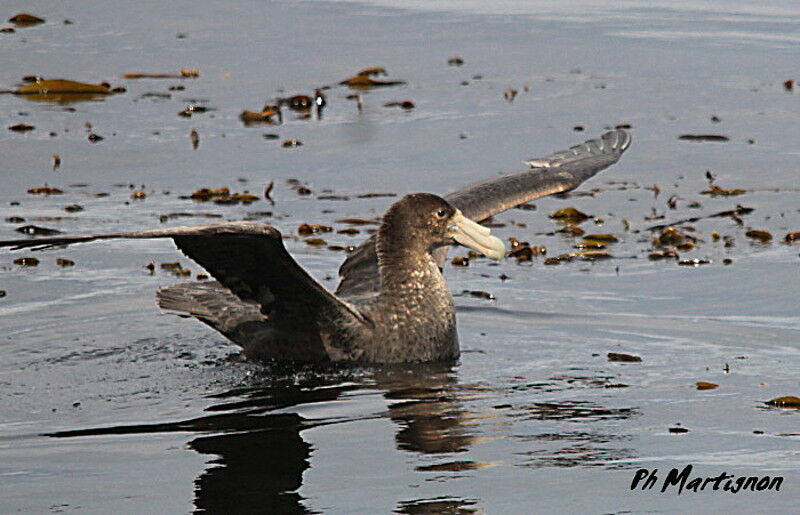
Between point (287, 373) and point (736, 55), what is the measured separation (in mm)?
11314

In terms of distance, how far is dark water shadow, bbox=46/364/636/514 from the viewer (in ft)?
19.0

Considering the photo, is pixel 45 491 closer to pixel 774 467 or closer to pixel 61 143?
pixel 774 467

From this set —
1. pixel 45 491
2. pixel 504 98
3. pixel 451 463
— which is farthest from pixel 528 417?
pixel 504 98

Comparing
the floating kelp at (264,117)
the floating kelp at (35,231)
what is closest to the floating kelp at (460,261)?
the floating kelp at (35,231)

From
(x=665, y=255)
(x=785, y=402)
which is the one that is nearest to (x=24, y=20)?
(x=665, y=255)

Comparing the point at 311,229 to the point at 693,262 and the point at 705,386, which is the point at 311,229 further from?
the point at 705,386

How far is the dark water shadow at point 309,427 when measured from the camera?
580 centimetres

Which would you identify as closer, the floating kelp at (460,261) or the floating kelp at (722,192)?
the floating kelp at (460,261)

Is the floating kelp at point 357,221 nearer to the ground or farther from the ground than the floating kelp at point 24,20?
nearer to the ground

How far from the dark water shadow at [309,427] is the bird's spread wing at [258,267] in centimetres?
37

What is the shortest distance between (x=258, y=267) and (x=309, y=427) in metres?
1.36

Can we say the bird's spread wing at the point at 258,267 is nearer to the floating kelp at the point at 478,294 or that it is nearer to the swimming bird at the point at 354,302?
the swimming bird at the point at 354,302

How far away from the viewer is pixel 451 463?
622 centimetres

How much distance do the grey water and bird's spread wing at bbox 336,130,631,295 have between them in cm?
49
